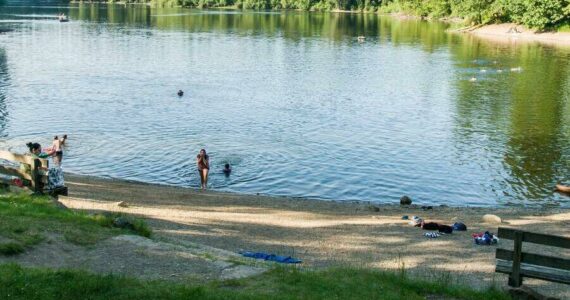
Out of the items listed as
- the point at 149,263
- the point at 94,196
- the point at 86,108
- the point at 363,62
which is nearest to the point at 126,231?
the point at 149,263

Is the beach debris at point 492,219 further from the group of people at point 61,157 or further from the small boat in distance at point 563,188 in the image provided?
the group of people at point 61,157

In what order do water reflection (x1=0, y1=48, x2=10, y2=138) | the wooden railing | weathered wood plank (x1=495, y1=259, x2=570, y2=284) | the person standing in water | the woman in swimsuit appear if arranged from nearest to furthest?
weathered wood plank (x1=495, y1=259, x2=570, y2=284) < the wooden railing < the person standing in water < the woman in swimsuit < water reflection (x1=0, y1=48, x2=10, y2=138)

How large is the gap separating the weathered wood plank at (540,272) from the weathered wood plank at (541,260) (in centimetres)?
9

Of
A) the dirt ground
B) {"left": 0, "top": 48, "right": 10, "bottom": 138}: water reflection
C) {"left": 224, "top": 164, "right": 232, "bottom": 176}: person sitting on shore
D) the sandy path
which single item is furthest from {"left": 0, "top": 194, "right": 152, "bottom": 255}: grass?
{"left": 0, "top": 48, "right": 10, "bottom": 138}: water reflection

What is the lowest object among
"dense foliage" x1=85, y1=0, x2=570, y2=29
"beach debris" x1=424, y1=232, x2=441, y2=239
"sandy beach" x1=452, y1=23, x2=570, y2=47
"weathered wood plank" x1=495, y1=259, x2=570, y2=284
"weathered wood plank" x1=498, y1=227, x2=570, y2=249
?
"beach debris" x1=424, y1=232, x2=441, y2=239

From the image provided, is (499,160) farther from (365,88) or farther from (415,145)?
(365,88)

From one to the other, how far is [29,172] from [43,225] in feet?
15.9

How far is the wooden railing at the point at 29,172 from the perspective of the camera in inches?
805

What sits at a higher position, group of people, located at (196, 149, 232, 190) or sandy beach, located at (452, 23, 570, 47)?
sandy beach, located at (452, 23, 570, 47)

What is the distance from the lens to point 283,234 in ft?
71.4

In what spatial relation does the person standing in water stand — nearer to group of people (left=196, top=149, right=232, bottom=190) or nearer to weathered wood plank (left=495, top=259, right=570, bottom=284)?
group of people (left=196, top=149, right=232, bottom=190)

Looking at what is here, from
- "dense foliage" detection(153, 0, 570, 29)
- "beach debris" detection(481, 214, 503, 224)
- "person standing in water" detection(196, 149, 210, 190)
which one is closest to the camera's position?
"beach debris" detection(481, 214, 503, 224)

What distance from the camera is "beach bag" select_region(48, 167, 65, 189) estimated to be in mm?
21016

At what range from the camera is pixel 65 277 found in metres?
12.1
